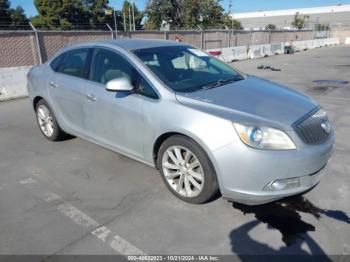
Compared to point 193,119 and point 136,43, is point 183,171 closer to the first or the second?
point 193,119

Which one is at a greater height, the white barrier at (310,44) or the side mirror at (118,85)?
the white barrier at (310,44)

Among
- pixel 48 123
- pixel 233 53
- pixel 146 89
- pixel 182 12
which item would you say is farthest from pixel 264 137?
pixel 182 12

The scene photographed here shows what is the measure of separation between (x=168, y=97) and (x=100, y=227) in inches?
55.4

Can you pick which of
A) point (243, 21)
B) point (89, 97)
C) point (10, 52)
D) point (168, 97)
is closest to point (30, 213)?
point (89, 97)

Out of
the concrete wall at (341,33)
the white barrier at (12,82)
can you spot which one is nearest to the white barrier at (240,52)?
the white barrier at (12,82)

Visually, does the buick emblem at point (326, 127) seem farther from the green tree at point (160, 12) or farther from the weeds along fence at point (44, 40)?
the green tree at point (160, 12)

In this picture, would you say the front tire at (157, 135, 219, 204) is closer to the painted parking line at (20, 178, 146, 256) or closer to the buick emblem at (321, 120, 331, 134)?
the painted parking line at (20, 178, 146, 256)

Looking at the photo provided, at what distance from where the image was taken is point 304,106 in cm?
316

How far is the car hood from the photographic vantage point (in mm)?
2760

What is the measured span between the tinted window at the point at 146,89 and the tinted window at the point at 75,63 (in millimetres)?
1054

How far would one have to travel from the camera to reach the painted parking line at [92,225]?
255 cm

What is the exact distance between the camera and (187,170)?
10.0 ft

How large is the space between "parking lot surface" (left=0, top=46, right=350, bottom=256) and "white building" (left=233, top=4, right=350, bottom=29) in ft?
267

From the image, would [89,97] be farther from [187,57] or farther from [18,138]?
[18,138]
